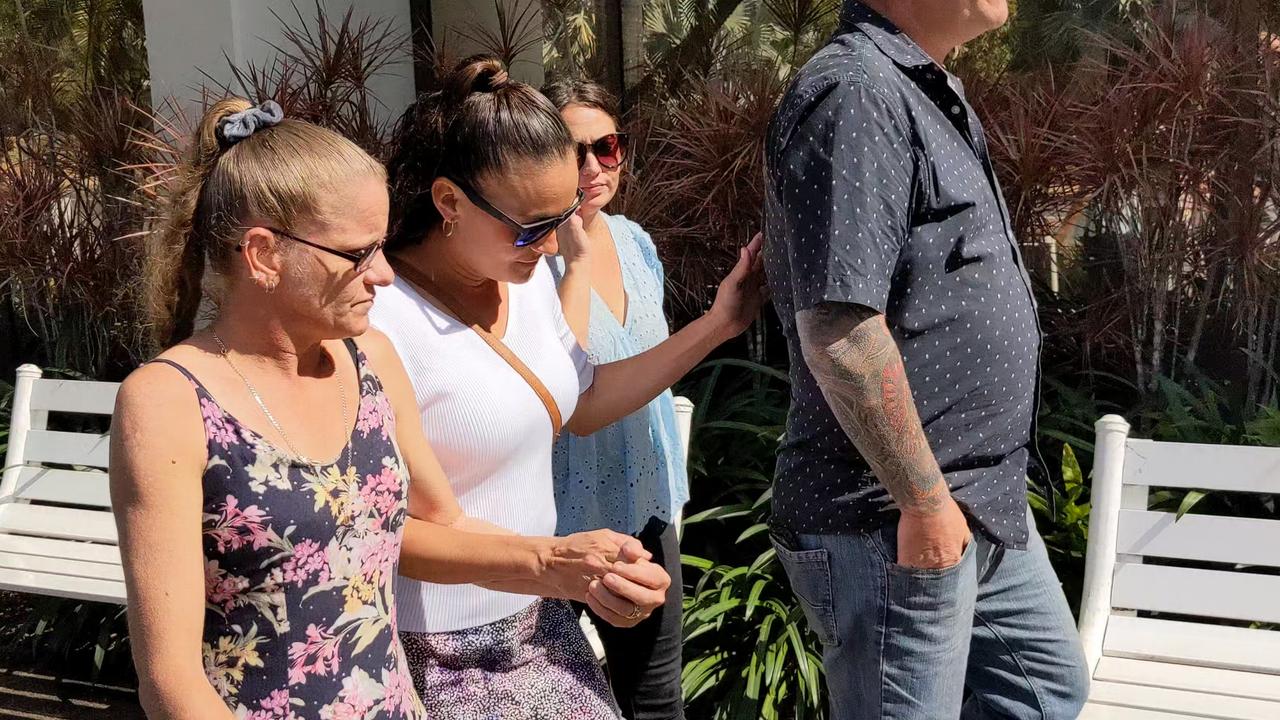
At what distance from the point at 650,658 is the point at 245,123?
60.4 inches

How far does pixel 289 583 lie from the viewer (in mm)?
1538

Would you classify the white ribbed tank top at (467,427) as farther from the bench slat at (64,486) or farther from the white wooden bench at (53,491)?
the bench slat at (64,486)

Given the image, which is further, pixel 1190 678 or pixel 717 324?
pixel 1190 678

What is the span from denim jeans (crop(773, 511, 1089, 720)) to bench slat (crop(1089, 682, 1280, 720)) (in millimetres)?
445

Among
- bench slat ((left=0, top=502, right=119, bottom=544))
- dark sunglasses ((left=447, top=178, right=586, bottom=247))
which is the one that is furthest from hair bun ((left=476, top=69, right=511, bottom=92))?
bench slat ((left=0, top=502, right=119, bottom=544))

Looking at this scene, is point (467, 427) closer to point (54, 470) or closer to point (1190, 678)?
point (1190, 678)

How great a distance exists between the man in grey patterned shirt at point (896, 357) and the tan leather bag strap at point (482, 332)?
418 mm

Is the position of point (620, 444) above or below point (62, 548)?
above

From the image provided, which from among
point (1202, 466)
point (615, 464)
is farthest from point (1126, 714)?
point (615, 464)

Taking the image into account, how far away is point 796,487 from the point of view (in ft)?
6.50

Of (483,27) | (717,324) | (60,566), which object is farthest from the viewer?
(483,27)

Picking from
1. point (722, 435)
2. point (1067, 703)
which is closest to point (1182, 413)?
point (722, 435)

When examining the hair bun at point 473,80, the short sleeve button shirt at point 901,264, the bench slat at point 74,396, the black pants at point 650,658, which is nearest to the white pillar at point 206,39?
the bench slat at point 74,396

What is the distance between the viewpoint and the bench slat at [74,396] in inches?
160
